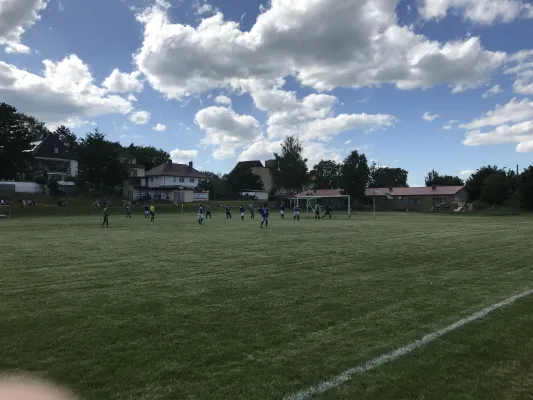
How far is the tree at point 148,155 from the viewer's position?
9919 cm

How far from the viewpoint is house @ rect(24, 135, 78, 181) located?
75.1m

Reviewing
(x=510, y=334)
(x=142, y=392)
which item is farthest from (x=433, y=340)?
(x=142, y=392)

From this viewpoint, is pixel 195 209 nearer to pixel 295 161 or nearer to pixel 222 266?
pixel 295 161

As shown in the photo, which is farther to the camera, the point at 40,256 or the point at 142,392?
the point at 40,256

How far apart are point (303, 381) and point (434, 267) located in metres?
7.70

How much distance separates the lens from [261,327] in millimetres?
5637

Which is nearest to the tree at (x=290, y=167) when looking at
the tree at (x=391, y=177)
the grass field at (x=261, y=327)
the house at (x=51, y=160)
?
the tree at (x=391, y=177)

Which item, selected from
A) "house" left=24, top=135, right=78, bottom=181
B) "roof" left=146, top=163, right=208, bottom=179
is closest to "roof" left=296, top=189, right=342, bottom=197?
"roof" left=146, top=163, right=208, bottom=179

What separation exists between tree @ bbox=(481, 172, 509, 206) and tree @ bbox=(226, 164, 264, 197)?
164 feet

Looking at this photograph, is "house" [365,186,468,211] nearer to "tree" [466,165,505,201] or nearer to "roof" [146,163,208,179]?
"tree" [466,165,505,201]

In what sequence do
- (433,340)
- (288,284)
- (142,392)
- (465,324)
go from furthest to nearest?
(288,284) < (465,324) < (433,340) < (142,392)

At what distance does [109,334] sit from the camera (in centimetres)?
530

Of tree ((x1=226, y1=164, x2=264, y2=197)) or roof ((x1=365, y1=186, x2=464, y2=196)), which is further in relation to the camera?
tree ((x1=226, y1=164, x2=264, y2=197))

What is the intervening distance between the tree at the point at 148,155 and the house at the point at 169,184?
13559 millimetres
